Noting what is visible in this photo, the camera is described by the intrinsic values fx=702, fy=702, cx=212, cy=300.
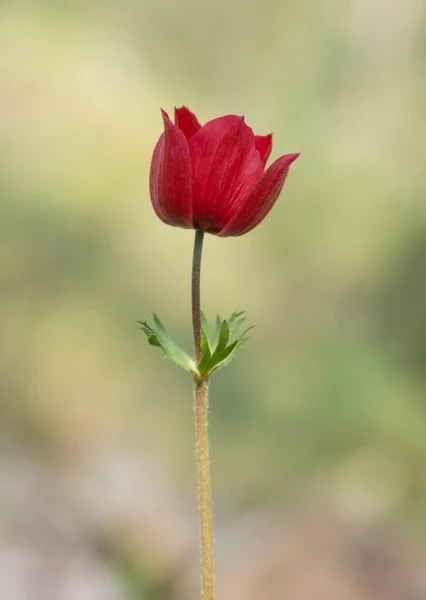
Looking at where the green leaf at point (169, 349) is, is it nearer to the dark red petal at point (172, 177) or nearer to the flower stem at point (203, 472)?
the flower stem at point (203, 472)

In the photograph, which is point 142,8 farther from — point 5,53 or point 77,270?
point 77,270

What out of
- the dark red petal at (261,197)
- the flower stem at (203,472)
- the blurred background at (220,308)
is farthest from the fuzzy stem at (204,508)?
the blurred background at (220,308)

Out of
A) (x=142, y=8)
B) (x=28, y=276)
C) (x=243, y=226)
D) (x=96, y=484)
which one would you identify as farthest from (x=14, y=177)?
(x=243, y=226)

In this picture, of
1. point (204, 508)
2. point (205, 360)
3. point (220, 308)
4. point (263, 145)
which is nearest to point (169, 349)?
point (205, 360)

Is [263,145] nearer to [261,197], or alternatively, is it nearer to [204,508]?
[261,197]

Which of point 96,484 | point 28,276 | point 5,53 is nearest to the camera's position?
point 96,484

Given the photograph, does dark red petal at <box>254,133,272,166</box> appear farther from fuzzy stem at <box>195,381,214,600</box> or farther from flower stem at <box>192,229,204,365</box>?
fuzzy stem at <box>195,381,214,600</box>
